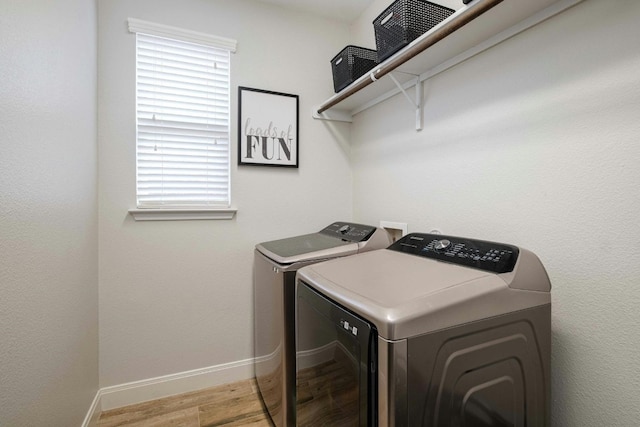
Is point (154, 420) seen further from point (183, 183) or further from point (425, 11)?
point (425, 11)

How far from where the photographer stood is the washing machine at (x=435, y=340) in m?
0.72

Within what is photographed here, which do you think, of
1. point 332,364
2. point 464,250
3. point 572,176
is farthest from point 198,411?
point 572,176

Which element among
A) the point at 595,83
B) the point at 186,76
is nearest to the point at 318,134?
the point at 186,76

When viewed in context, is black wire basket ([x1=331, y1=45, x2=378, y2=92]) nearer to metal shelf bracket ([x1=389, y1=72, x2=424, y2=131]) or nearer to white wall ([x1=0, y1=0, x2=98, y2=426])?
metal shelf bracket ([x1=389, y1=72, x2=424, y2=131])

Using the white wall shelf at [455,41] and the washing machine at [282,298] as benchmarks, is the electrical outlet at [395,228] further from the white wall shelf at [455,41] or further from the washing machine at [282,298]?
the white wall shelf at [455,41]

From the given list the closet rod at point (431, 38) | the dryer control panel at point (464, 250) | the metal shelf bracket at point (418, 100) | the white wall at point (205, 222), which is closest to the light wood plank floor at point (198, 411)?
the white wall at point (205, 222)

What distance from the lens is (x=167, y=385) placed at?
1.86 m

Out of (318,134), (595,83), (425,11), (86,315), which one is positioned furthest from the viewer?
(318,134)

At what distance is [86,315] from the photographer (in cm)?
149

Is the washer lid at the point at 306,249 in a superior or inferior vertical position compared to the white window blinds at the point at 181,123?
inferior

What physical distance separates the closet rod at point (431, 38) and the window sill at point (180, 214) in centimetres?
114

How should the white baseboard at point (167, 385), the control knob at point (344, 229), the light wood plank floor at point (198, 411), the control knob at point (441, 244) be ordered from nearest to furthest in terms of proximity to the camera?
the control knob at point (441, 244) → the light wood plank floor at point (198, 411) → the white baseboard at point (167, 385) → the control knob at point (344, 229)

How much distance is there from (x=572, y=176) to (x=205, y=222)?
6.19ft

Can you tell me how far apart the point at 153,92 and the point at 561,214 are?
218cm
